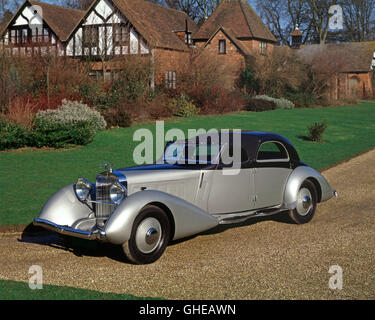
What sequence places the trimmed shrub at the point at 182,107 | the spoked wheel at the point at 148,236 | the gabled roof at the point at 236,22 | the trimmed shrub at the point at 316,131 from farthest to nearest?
the gabled roof at the point at 236,22 → the trimmed shrub at the point at 182,107 → the trimmed shrub at the point at 316,131 → the spoked wheel at the point at 148,236

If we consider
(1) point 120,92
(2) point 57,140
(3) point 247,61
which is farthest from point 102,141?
(3) point 247,61

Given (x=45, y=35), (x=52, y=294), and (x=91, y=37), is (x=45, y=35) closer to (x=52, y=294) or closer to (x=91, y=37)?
(x=91, y=37)

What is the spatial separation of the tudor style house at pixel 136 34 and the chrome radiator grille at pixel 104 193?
22016mm

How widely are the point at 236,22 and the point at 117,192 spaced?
4565 centimetres

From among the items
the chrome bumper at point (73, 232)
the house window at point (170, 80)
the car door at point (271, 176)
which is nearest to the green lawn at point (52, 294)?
the chrome bumper at point (73, 232)

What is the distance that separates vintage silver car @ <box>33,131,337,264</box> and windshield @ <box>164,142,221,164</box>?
15mm

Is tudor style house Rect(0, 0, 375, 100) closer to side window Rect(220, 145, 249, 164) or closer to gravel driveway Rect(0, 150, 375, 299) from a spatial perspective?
side window Rect(220, 145, 249, 164)

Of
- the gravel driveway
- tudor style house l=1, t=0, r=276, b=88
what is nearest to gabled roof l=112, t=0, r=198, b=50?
tudor style house l=1, t=0, r=276, b=88

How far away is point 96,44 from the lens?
36.0 metres

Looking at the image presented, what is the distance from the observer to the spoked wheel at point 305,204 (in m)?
8.75

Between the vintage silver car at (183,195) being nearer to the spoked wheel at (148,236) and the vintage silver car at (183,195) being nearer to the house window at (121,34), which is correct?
the spoked wheel at (148,236)

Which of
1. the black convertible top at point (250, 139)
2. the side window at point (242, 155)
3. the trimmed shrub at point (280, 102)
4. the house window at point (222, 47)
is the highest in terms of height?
the house window at point (222, 47)

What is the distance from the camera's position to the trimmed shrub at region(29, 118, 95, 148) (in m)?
17.0
